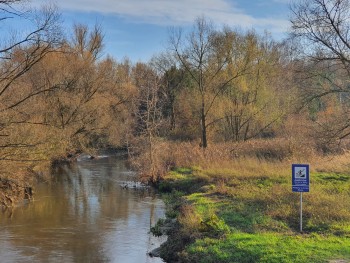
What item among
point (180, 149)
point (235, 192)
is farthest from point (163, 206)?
point (180, 149)

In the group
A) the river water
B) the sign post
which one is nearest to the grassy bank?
the sign post

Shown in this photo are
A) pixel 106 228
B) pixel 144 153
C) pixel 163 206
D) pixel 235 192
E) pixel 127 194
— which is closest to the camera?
pixel 106 228

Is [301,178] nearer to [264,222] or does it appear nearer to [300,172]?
[300,172]

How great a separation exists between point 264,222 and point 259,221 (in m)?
0.20

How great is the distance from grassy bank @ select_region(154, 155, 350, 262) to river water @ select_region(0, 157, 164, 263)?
1287 mm

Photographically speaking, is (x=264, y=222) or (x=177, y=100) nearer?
(x=264, y=222)

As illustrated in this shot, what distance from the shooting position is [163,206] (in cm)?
1988

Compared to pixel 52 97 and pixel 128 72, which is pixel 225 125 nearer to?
pixel 52 97

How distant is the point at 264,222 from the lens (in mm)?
12680

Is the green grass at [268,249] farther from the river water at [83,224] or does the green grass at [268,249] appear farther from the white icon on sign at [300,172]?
the river water at [83,224]

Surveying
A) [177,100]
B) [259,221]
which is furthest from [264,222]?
[177,100]

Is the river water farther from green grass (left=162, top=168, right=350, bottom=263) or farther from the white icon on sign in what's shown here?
the white icon on sign

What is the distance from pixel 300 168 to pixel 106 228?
7949 millimetres

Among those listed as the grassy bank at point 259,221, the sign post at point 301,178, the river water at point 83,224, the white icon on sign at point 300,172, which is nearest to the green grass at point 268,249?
the grassy bank at point 259,221
